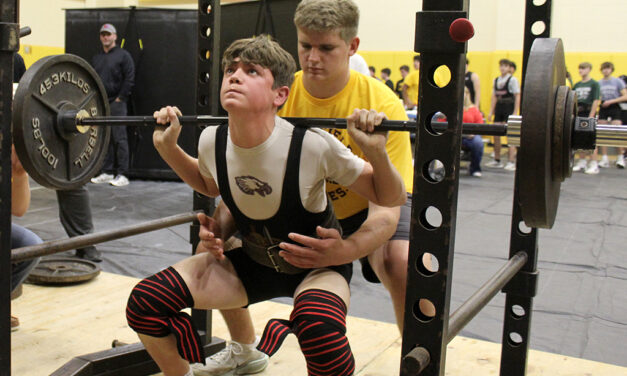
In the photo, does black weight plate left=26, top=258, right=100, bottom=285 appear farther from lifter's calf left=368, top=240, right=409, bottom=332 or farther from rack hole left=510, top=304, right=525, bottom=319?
rack hole left=510, top=304, right=525, bottom=319

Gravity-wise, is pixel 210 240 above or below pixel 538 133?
below

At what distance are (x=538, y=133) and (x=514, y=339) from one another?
95cm

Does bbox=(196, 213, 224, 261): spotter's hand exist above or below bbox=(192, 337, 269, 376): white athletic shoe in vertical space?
above

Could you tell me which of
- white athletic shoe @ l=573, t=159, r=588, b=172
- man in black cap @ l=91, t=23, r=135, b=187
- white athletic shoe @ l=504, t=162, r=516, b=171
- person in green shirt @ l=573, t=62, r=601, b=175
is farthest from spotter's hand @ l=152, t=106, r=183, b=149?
white athletic shoe @ l=573, t=159, r=588, b=172

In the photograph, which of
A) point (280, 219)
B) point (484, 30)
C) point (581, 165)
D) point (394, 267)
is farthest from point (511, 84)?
point (280, 219)

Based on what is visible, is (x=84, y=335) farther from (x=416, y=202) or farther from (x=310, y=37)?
(x=416, y=202)

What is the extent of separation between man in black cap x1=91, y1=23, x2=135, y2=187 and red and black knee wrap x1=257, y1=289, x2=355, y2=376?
504 centimetres

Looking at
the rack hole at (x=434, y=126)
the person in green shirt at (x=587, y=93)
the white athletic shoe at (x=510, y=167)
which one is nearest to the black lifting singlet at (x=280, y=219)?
the rack hole at (x=434, y=126)

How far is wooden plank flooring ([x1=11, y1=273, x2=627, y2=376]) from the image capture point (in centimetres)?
204

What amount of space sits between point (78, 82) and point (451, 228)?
1.37 metres

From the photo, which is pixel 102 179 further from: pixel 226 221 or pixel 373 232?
pixel 373 232

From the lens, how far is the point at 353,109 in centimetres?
173

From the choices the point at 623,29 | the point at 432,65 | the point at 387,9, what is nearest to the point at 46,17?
the point at 387,9

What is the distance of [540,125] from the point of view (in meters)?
1.11
